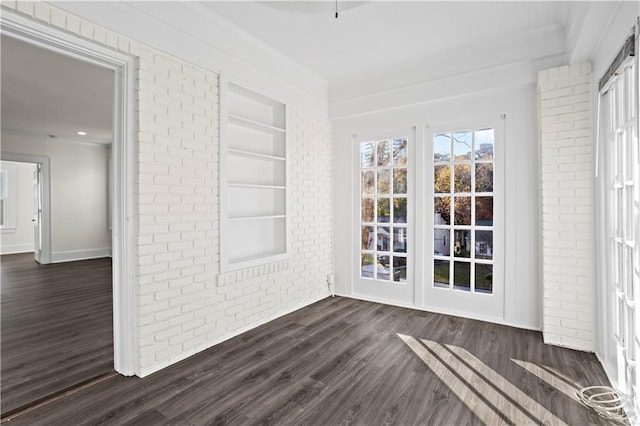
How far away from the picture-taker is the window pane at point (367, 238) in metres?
4.58

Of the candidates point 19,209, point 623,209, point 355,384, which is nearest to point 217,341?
point 355,384

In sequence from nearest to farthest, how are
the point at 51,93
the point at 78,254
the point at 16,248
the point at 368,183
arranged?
1. the point at 368,183
2. the point at 51,93
3. the point at 78,254
4. the point at 16,248

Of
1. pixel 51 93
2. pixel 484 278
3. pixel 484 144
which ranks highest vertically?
pixel 51 93

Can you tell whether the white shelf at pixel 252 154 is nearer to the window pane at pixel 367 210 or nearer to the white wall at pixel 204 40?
the white wall at pixel 204 40

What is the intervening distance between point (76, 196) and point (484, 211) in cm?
872

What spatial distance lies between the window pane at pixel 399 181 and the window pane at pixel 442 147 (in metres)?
0.42

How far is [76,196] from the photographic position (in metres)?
8.26

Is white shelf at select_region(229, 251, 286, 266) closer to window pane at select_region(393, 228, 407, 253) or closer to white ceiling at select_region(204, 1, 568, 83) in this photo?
window pane at select_region(393, 228, 407, 253)

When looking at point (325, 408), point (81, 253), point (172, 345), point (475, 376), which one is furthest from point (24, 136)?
point (475, 376)

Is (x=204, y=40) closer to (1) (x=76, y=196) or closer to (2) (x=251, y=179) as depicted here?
(2) (x=251, y=179)

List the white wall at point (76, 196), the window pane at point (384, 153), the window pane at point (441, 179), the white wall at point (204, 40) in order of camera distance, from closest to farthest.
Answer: the white wall at point (204, 40), the window pane at point (441, 179), the window pane at point (384, 153), the white wall at point (76, 196)

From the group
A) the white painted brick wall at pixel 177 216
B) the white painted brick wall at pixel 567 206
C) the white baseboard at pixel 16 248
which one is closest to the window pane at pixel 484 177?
the white painted brick wall at pixel 567 206

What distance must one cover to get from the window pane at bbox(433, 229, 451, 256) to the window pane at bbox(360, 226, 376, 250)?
798 millimetres

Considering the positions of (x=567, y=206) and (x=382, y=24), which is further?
(x=382, y=24)
